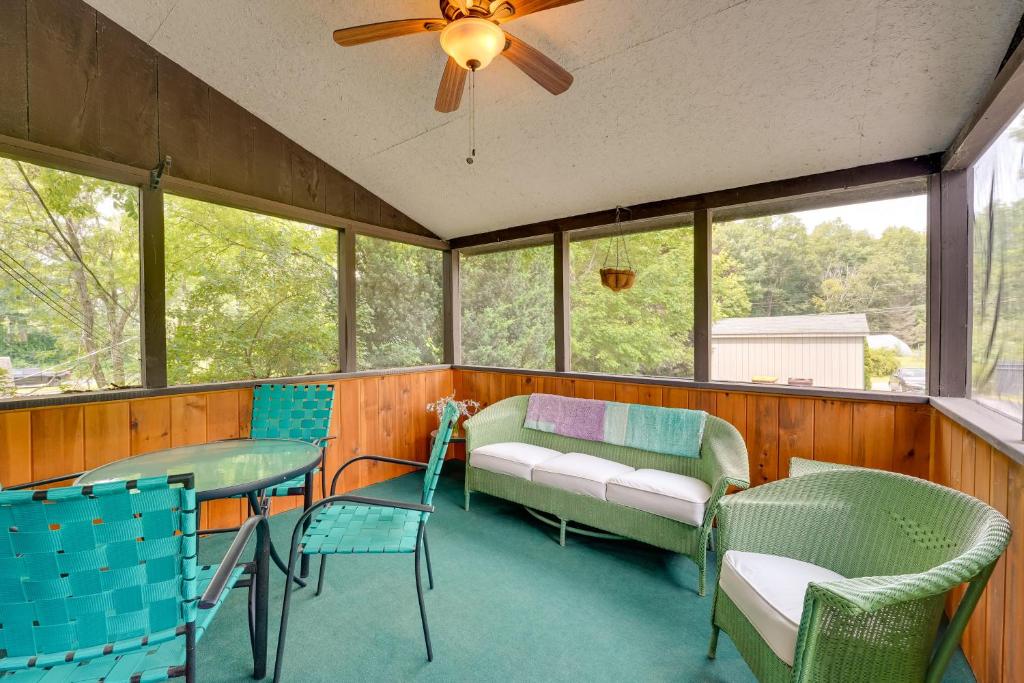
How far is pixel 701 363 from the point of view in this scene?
3002 millimetres

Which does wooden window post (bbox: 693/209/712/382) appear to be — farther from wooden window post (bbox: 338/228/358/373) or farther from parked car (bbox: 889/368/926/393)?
wooden window post (bbox: 338/228/358/373)

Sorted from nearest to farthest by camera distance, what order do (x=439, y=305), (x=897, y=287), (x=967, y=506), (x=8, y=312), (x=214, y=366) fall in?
(x=967, y=506), (x=8, y=312), (x=897, y=287), (x=214, y=366), (x=439, y=305)

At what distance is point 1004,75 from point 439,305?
3865mm

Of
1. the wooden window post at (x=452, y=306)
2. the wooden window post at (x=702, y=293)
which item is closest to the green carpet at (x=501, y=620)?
the wooden window post at (x=702, y=293)

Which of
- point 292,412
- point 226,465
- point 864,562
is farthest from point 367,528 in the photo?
point 864,562

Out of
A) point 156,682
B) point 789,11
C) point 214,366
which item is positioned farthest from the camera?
point 214,366

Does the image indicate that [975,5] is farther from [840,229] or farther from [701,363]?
[701,363]

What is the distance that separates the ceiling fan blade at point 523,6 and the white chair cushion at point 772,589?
198 cm

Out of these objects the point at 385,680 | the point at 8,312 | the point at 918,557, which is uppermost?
the point at 8,312

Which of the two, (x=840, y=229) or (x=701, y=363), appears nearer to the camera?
(x=840, y=229)

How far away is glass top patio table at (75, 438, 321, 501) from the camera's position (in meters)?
1.59

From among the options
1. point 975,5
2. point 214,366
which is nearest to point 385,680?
point 214,366

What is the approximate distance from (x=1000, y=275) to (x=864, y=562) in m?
1.32

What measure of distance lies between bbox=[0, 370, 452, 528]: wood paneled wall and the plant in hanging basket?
2.00 metres
